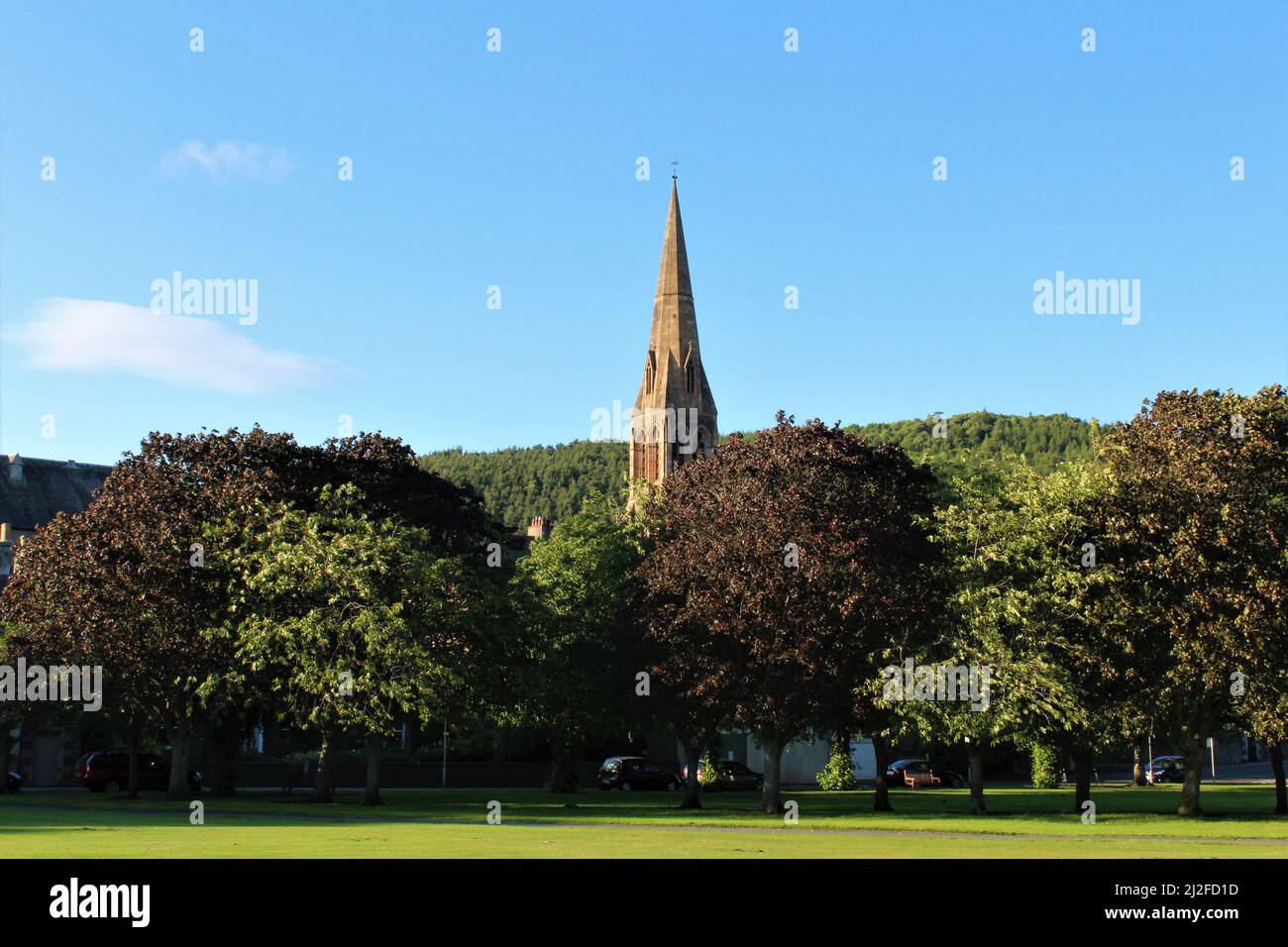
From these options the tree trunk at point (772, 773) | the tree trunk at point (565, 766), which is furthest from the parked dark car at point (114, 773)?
the tree trunk at point (772, 773)

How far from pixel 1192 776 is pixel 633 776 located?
93.9ft

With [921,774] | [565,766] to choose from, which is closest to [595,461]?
[921,774]

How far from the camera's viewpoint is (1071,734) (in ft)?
149

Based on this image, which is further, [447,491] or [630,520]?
[630,520]

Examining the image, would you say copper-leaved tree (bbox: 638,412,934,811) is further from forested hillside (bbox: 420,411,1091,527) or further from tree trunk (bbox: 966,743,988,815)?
forested hillside (bbox: 420,411,1091,527)

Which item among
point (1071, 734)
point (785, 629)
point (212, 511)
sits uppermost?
point (212, 511)

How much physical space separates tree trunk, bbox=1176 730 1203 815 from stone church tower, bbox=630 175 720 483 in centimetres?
7216

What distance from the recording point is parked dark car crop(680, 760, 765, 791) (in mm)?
66500

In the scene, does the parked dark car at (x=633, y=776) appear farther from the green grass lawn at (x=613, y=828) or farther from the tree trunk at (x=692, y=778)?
the tree trunk at (x=692, y=778)

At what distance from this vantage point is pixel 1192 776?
4488 cm

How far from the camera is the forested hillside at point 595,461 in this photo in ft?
513
